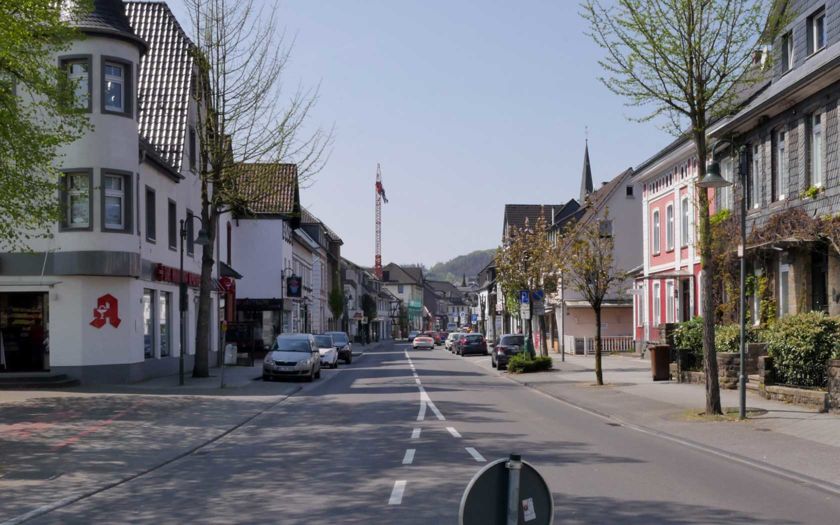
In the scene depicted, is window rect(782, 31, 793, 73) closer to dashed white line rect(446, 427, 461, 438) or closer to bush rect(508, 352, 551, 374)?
bush rect(508, 352, 551, 374)

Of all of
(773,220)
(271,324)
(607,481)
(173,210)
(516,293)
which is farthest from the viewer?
(271,324)

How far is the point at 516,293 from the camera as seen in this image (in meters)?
46.3

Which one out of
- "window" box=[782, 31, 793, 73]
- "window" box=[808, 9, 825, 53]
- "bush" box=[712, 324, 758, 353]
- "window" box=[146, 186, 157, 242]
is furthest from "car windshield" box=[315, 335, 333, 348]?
"window" box=[808, 9, 825, 53]

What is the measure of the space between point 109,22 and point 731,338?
2014 cm

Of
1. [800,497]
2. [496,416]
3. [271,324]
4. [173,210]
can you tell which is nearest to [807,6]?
[496,416]

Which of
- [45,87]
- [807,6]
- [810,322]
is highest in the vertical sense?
[807,6]

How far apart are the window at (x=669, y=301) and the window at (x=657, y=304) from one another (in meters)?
1.01

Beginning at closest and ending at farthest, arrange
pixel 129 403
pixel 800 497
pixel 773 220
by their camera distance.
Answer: pixel 800 497 → pixel 129 403 → pixel 773 220

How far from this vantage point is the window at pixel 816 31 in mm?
26148

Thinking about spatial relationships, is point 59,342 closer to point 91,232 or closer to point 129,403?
Answer: point 91,232

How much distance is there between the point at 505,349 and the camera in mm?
43781

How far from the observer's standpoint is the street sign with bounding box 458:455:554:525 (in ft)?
15.6

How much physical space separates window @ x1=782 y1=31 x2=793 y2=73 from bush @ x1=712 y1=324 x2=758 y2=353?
7896mm

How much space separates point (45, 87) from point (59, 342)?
40.7 feet
